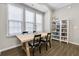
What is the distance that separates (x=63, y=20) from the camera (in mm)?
4914

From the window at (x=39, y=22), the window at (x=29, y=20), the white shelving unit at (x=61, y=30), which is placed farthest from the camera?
the window at (x=39, y=22)

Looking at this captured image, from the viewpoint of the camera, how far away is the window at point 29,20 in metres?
4.31

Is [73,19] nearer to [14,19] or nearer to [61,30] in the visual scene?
[61,30]

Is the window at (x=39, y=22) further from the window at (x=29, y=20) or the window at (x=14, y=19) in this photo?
the window at (x=14, y=19)

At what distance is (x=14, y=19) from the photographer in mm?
3602

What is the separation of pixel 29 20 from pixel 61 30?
2295 millimetres

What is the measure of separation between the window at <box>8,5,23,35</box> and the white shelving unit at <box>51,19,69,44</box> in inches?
105

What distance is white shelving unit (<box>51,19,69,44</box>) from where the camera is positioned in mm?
4765

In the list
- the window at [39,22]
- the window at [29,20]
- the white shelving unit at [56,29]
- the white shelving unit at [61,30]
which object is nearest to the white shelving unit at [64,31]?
the white shelving unit at [61,30]

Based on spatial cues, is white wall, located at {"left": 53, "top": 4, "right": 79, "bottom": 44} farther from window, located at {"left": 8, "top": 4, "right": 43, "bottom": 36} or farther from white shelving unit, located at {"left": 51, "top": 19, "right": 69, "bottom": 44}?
window, located at {"left": 8, "top": 4, "right": 43, "bottom": 36}

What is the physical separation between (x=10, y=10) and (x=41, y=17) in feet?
9.36

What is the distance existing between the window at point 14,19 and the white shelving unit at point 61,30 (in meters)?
2.65

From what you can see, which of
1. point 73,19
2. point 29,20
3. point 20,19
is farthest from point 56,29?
point 20,19

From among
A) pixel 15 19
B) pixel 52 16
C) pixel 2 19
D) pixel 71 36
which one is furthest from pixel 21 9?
pixel 71 36
